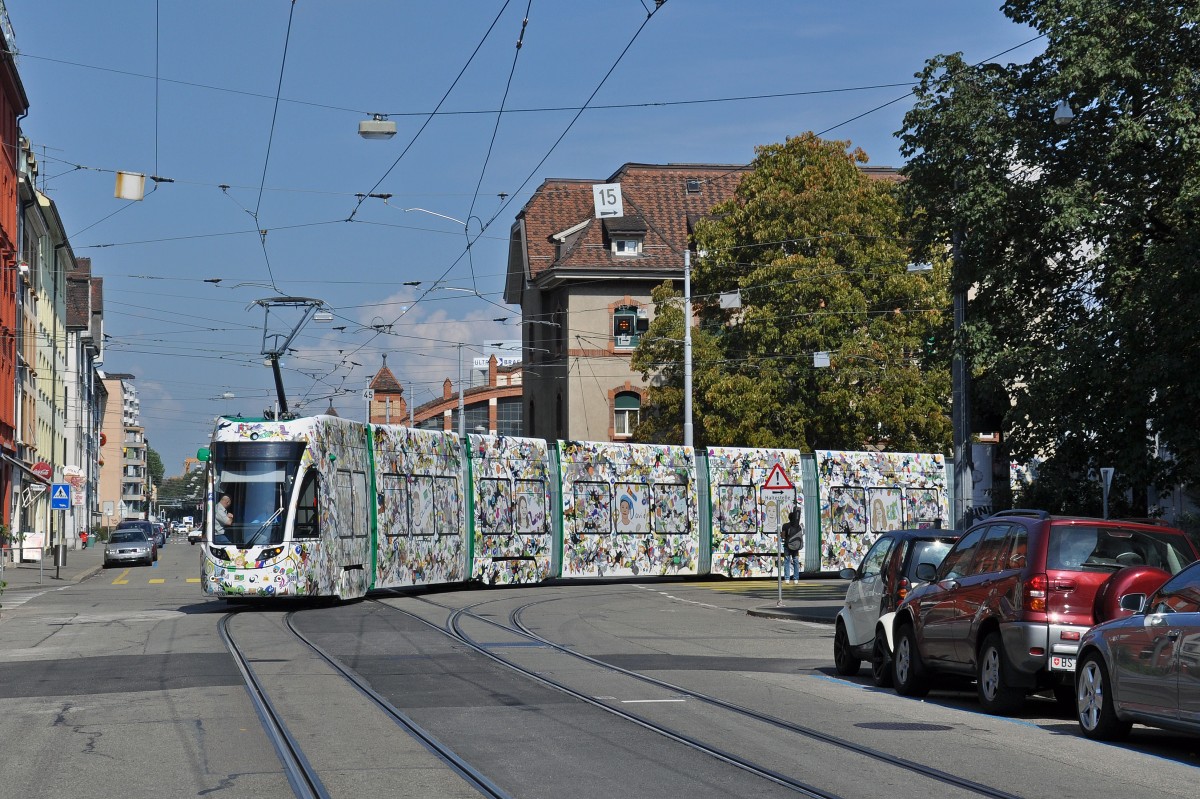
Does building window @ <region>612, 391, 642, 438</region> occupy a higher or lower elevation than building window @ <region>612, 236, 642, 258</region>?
lower

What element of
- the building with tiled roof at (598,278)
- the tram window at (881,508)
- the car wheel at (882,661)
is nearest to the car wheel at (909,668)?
the car wheel at (882,661)

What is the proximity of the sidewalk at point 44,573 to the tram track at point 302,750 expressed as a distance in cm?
1952

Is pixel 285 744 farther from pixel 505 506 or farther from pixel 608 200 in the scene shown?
pixel 608 200

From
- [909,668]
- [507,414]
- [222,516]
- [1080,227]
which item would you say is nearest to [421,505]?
[222,516]

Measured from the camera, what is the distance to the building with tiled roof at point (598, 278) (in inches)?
2430

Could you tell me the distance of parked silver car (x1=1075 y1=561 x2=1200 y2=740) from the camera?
10.1m

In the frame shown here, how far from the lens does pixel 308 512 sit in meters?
26.2

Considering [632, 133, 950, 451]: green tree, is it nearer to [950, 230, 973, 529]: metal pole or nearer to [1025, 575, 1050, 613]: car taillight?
[950, 230, 973, 529]: metal pole

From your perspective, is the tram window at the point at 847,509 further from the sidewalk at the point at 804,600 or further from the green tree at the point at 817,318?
the green tree at the point at 817,318

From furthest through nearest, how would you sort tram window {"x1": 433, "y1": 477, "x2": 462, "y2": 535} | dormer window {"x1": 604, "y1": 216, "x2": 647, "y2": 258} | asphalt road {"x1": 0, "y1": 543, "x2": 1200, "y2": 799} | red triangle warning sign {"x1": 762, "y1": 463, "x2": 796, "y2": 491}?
dormer window {"x1": 604, "y1": 216, "x2": 647, "y2": 258}, red triangle warning sign {"x1": 762, "y1": 463, "x2": 796, "y2": 491}, tram window {"x1": 433, "y1": 477, "x2": 462, "y2": 535}, asphalt road {"x1": 0, "y1": 543, "x2": 1200, "y2": 799}

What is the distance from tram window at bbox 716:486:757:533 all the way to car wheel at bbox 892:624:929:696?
22493mm

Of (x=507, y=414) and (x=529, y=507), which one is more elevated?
(x=507, y=414)

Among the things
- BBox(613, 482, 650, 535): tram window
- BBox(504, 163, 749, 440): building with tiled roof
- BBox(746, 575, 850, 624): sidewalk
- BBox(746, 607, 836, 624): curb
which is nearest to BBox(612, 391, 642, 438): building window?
BBox(504, 163, 749, 440): building with tiled roof

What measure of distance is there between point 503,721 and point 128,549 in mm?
46462
